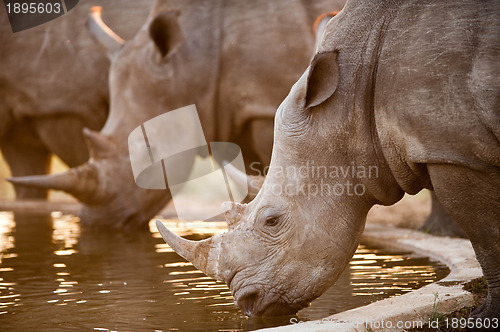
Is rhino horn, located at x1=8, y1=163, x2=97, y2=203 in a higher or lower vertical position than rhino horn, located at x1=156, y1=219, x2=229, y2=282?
higher

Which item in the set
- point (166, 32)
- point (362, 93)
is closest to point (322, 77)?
point (362, 93)

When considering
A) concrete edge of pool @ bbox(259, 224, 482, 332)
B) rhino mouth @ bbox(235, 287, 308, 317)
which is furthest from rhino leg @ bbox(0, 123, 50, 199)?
rhino mouth @ bbox(235, 287, 308, 317)

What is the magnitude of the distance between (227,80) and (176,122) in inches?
22.7

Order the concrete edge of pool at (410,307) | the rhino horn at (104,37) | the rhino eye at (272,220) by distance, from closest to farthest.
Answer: the concrete edge of pool at (410,307)
the rhino eye at (272,220)
the rhino horn at (104,37)

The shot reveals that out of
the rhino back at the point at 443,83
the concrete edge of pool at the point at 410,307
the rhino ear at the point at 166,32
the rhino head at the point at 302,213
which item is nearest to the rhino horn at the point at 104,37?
the rhino ear at the point at 166,32

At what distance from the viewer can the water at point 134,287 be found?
159 inches

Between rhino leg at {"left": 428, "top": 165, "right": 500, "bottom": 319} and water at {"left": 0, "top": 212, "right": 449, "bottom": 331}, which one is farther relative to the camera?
water at {"left": 0, "top": 212, "right": 449, "bottom": 331}

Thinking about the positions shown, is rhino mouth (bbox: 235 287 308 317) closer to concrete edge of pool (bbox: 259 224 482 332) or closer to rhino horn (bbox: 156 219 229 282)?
rhino horn (bbox: 156 219 229 282)

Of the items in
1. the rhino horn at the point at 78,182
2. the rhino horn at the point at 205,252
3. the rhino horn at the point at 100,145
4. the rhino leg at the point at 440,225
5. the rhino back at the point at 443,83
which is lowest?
the rhino leg at the point at 440,225

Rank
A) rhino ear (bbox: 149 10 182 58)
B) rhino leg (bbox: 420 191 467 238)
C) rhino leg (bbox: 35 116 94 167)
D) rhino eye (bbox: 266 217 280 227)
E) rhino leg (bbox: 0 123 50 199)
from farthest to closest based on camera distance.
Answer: rhino leg (bbox: 0 123 50 199)
rhino leg (bbox: 35 116 94 167)
rhino ear (bbox: 149 10 182 58)
rhino leg (bbox: 420 191 467 238)
rhino eye (bbox: 266 217 280 227)

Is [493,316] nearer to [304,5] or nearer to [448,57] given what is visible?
[448,57]

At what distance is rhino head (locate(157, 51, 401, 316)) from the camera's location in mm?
3811

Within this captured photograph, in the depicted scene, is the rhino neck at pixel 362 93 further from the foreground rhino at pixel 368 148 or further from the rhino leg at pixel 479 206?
the rhino leg at pixel 479 206

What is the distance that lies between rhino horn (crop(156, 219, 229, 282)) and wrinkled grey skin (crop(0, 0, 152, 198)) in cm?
598
